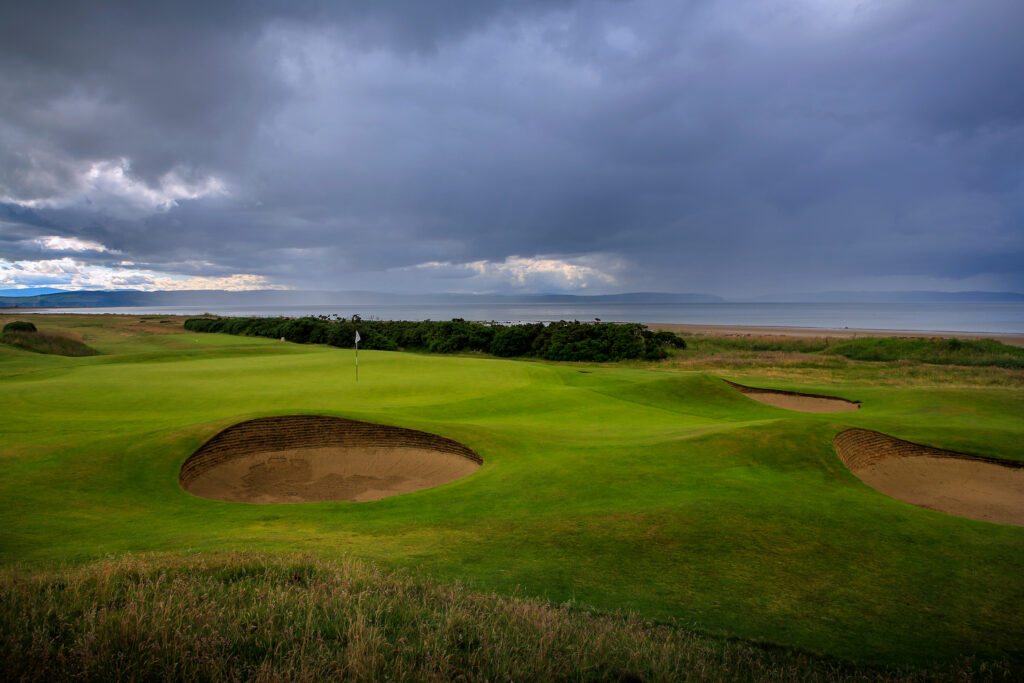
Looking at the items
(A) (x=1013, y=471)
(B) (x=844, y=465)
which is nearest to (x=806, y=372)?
(A) (x=1013, y=471)

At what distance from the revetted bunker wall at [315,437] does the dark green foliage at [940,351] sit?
39.6 metres

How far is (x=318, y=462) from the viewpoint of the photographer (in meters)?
11.6

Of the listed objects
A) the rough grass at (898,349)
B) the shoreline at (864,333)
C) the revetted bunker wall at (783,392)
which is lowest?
the revetted bunker wall at (783,392)

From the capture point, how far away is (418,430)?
12156 millimetres

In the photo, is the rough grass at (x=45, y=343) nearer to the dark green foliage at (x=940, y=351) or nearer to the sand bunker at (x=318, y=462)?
the sand bunker at (x=318, y=462)

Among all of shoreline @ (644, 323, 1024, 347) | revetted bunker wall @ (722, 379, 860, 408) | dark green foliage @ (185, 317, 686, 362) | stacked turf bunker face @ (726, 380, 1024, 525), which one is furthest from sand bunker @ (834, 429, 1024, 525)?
shoreline @ (644, 323, 1024, 347)

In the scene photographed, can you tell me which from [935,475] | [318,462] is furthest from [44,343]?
[935,475]

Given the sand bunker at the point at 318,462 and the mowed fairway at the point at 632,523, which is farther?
the sand bunker at the point at 318,462

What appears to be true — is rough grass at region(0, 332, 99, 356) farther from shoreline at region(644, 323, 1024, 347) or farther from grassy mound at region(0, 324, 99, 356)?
shoreline at region(644, 323, 1024, 347)

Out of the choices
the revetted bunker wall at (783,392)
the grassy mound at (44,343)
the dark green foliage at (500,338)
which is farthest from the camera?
the dark green foliage at (500,338)

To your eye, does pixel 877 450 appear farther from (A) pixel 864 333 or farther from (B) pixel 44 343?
(A) pixel 864 333

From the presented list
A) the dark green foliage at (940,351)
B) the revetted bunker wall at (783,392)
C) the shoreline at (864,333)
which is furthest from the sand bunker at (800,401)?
the shoreline at (864,333)

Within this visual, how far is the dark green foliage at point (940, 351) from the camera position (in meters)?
35.6

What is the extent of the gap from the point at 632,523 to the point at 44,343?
43.3 metres
